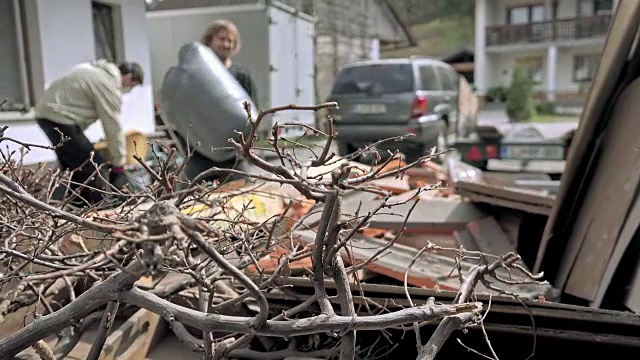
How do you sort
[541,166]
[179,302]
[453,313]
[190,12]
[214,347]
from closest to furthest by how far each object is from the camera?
[453,313], [214,347], [179,302], [541,166], [190,12]

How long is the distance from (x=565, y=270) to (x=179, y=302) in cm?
225

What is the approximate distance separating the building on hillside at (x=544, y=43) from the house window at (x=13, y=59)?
2960 cm

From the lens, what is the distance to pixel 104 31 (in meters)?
8.60

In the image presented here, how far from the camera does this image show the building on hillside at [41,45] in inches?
274

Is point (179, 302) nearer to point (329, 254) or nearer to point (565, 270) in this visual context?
point (329, 254)

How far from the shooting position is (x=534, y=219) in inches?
173

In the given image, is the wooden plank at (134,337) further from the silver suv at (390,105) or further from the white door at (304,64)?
the white door at (304,64)

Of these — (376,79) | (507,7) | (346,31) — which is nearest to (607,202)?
(376,79)

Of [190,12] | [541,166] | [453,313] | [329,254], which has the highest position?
[190,12]

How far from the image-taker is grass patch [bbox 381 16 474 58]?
46375 mm

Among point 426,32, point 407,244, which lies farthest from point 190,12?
point 426,32

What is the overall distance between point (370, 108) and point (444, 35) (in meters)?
40.5

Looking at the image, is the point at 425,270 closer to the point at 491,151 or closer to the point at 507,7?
the point at 491,151

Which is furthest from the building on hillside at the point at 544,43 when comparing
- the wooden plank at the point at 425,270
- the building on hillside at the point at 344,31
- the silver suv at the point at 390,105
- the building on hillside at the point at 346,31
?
the wooden plank at the point at 425,270
